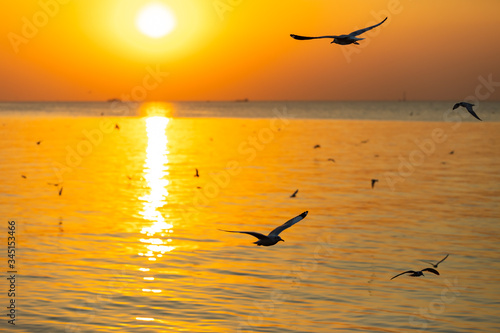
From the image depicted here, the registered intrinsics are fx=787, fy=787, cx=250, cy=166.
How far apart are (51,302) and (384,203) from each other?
17.9m

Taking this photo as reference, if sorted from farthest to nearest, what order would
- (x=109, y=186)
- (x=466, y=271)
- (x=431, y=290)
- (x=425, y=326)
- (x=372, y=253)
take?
(x=109, y=186) → (x=372, y=253) → (x=466, y=271) → (x=431, y=290) → (x=425, y=326)

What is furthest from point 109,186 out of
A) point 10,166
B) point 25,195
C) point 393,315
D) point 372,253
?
point 393,315

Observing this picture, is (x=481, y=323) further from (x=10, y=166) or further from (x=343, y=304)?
(x=10, y=166)

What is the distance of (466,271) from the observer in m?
19.5

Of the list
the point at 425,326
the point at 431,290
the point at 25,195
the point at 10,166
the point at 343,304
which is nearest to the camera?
the point at 425,326

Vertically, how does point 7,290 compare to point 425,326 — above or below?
above

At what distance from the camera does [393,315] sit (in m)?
15.9

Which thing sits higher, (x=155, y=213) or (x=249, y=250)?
(x=155, y=213)

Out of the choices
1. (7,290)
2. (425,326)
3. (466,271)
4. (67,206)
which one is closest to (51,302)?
(7,290)

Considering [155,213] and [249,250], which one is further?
[155,213]

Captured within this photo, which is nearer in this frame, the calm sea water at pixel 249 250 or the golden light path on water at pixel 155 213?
the calm sea water at pixel 249 250

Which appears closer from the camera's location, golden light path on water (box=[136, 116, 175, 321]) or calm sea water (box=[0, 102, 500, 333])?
calm sea water (box=[0, 102, 500, 333])

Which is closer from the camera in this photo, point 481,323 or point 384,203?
point 481,323

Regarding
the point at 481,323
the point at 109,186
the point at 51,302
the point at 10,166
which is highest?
the point at 10,166
